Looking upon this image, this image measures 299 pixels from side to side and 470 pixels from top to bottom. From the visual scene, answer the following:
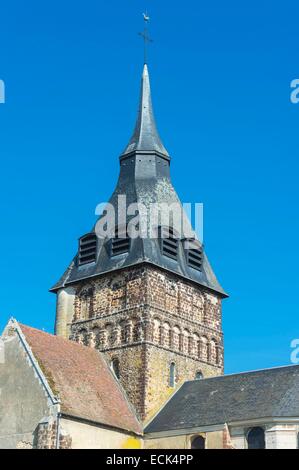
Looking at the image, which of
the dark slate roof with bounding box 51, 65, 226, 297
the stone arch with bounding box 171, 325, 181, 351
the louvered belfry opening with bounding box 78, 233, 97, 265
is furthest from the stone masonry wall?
the louvered belfry opening with bounding box 78, 233, 97, 265

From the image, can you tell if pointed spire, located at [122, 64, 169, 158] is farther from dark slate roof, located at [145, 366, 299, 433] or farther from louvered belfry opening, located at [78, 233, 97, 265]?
dark slate roof, located at [145, 366, 299, 433]

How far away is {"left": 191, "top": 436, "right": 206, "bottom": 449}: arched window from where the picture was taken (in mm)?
35156

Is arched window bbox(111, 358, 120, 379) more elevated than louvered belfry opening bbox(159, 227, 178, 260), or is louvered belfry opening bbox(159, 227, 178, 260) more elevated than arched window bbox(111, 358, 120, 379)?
louvered belfry opening bbox(159, 227, 178, 260)

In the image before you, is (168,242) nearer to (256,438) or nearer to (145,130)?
(145,130)

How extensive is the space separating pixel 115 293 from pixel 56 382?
27.8 ft

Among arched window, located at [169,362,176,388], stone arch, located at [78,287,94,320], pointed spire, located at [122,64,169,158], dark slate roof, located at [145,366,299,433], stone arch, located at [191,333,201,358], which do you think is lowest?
dark slate roof, located at [145,366,299,433]

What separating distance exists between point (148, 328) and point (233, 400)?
19.7 ft

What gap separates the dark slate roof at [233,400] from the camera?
114ft

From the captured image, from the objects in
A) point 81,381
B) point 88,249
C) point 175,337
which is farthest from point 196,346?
point 81,381

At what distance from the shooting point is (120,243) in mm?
43312

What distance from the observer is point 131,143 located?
48.4 metres

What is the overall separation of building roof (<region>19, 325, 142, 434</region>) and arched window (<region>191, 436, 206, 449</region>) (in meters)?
3.05
